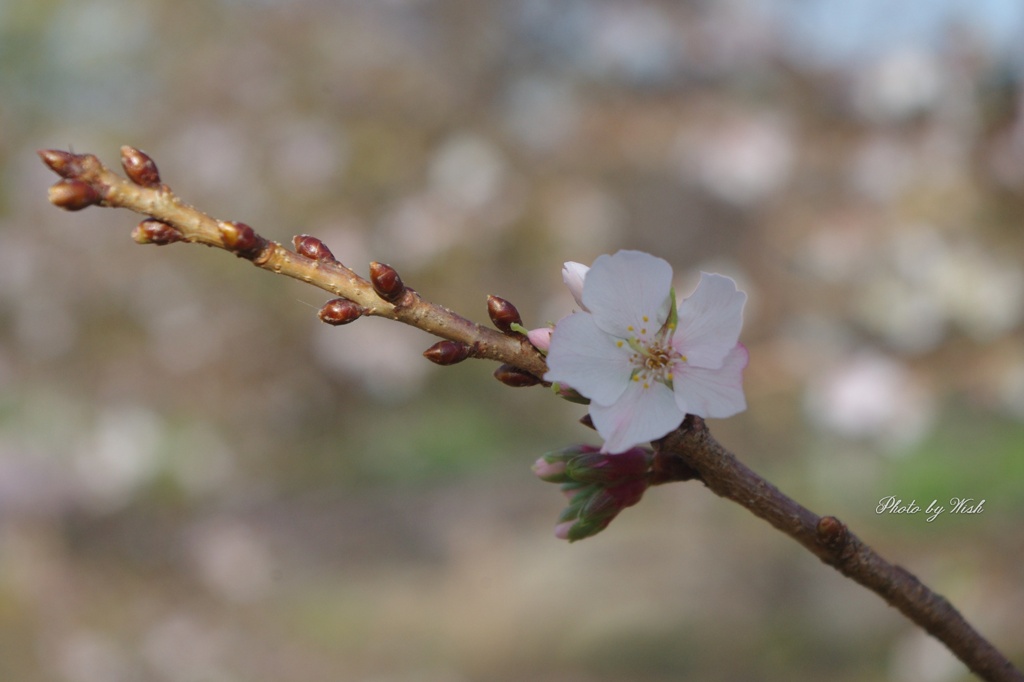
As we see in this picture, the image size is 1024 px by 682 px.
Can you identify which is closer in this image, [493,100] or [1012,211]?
[1012,211]

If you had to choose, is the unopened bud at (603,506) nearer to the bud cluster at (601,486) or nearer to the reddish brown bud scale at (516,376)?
the bud cluster at (601,486)

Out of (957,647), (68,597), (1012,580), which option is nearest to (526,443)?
(68,597)

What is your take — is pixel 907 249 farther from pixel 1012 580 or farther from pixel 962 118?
pixel 1012 580

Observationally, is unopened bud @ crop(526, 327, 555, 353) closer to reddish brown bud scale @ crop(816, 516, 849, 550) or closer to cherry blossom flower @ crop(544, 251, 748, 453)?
cherry blossom flower @ crop(544, 251, 748, 453)

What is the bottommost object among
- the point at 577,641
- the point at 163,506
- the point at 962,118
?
the point at 577,641

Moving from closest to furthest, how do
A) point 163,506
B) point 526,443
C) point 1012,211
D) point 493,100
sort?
1. point 1012,211
2. point 493,100
3. point 163,506
4. point 526,443

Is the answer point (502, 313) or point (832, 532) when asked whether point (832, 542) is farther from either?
point (502, 313)

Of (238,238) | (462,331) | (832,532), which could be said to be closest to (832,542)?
(832,532)
